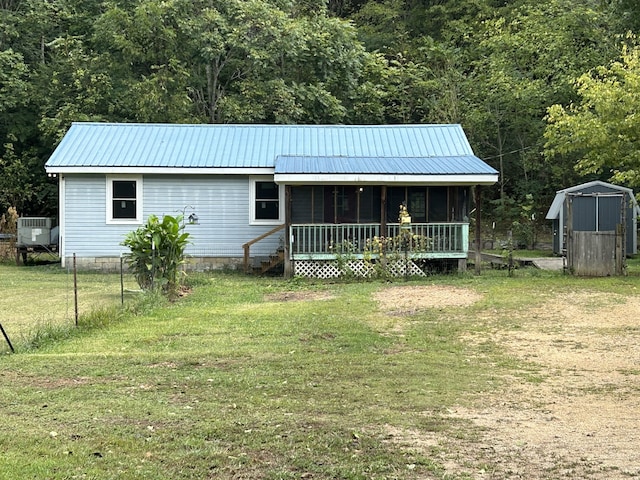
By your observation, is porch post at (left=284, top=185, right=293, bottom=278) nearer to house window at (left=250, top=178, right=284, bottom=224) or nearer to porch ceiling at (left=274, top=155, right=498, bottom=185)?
porch ceiling at (left=274, top=155, right=498, bottom=185)

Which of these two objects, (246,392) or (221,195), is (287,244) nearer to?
(221,195)

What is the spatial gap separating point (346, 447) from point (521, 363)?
3.77m

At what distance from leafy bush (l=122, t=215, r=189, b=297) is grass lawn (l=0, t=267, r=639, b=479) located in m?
1.76

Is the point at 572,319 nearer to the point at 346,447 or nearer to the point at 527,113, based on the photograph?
the point at 346,447

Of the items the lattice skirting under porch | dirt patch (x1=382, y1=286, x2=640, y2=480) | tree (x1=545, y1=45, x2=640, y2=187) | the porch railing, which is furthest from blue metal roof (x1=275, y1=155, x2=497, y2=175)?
dirt patch (x1=382, y1=286, x2=640, y2=480)

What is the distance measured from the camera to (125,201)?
64.8ft

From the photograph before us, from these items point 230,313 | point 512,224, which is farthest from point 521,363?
point 512,224

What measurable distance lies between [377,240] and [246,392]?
1132 centimetres

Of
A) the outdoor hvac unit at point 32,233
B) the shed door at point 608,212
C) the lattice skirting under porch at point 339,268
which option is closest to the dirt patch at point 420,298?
the lattice skirting under porch at point 339,268

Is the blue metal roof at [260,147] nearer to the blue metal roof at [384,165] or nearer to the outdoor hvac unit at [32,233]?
the blue metal roof at [384,165]

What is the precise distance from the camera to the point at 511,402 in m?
6.34

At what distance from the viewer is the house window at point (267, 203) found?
787 inches

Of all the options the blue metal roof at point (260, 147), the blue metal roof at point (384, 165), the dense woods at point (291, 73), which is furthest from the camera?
the dense woods at point (291, 73)

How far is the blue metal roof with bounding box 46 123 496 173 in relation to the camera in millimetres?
19188
